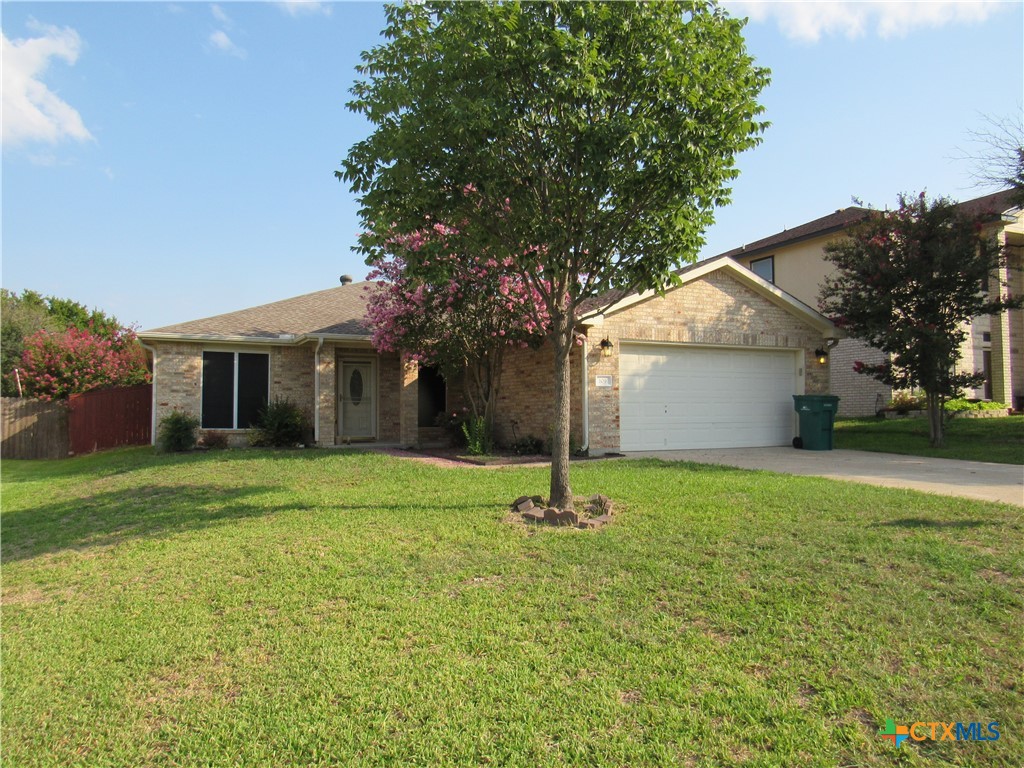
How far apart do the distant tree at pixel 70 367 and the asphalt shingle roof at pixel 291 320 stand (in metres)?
6.19

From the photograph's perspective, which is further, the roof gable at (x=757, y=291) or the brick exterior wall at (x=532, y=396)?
the roof gable at (x=757, y=291)

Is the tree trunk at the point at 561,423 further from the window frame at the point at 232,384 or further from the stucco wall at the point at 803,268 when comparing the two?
the stucco wall at the point at 803,268

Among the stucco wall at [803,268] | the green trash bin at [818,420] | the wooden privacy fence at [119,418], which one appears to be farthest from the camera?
the stucco wall at [803,268]

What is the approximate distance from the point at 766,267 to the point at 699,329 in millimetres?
12330

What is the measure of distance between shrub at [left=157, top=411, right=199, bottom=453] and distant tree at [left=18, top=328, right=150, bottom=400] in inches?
290

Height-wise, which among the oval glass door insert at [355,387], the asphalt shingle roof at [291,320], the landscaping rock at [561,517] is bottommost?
the landscaping rock at [561,517]

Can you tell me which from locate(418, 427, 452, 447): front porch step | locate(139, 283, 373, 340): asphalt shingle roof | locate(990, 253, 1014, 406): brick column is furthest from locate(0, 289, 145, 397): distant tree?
locate(990, 253, 1014, 406): brick column

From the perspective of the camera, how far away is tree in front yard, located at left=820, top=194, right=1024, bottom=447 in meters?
12.8

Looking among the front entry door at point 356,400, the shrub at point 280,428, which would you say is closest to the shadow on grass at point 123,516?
the shrub at point 280,428

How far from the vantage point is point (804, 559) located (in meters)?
4.96

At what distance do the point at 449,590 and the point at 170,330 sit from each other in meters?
12.9

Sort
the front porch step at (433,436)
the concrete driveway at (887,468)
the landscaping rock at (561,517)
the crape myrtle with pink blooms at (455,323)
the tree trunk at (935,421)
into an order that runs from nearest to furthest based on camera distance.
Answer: the landscaping rock at (561,517)
the concrete driveway at (887,468)
the crape myrtle with pink blooms at (455,323)
the tree trunk at (935,421)
the front porch step at (433,436)

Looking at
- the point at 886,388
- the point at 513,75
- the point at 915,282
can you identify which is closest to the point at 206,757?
the point at 513,75

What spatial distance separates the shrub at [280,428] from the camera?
48.8ft
